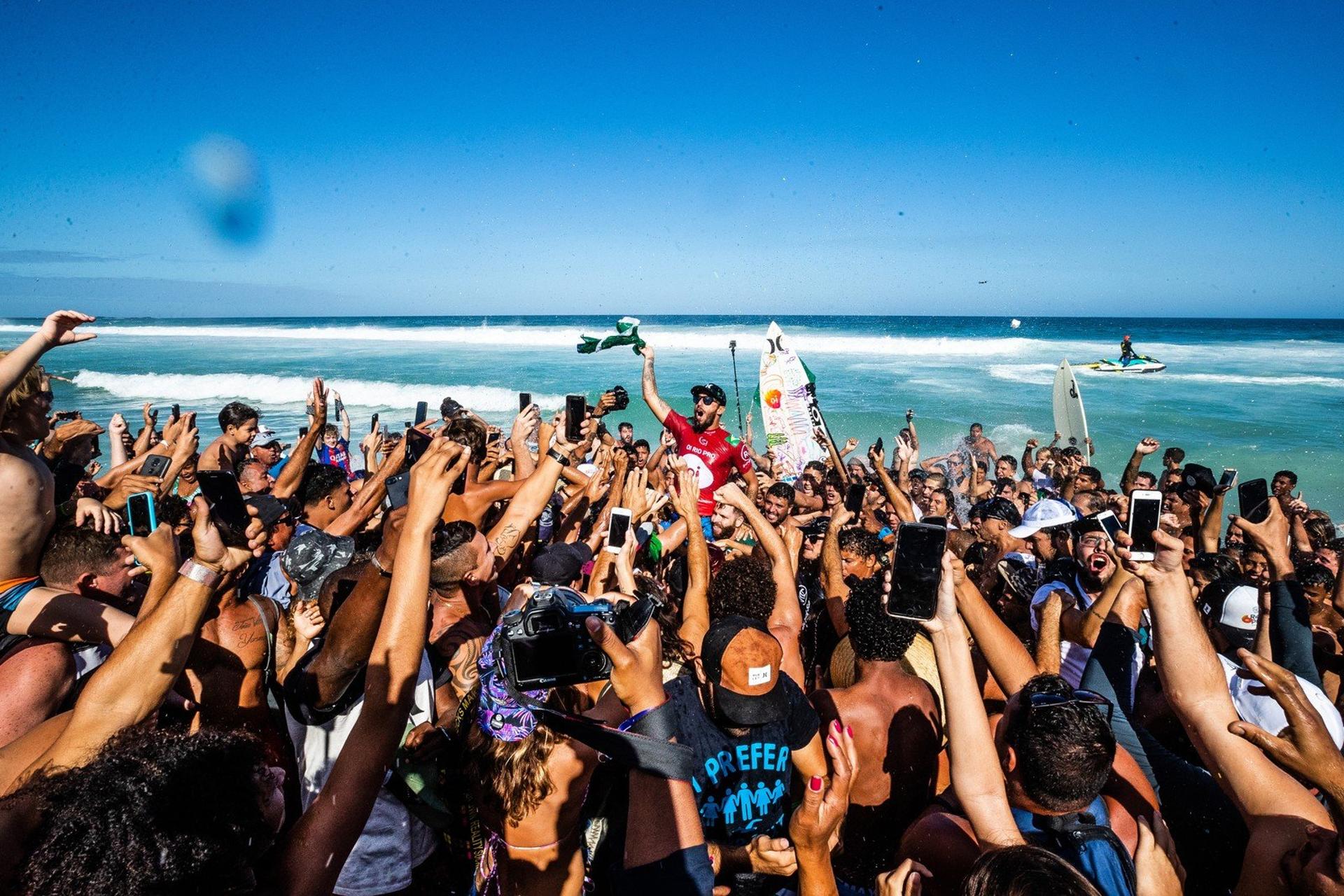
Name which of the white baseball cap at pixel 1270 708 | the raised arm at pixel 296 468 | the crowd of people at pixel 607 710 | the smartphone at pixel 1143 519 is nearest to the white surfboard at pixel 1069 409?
the crowd of people at pixel 607 710

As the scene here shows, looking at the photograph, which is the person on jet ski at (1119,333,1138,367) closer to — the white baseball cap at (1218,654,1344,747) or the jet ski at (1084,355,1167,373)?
the jet ski at (1084,355,1167,373)

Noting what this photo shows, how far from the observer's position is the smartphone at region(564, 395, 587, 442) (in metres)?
3.46

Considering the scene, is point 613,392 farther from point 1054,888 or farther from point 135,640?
point 1054,888

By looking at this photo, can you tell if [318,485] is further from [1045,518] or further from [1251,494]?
[1251,494]

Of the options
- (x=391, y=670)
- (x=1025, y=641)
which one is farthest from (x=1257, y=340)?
(x=391, y=670)

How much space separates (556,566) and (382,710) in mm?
1737

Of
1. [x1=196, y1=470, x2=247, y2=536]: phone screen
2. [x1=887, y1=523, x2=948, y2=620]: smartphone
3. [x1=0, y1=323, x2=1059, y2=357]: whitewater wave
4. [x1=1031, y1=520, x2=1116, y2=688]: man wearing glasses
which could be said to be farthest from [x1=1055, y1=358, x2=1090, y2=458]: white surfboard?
[x1=0, y1=323, x2=1059, y2=357]: whitewater wave

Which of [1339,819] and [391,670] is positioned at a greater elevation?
[391,670]

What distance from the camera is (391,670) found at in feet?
5.53

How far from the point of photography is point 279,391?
26797 millimetres

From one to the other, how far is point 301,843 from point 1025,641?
159 inches

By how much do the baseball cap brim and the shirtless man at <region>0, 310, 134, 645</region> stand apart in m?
2.17

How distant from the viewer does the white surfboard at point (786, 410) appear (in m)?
8.12

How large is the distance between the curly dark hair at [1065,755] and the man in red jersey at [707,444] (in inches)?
162
